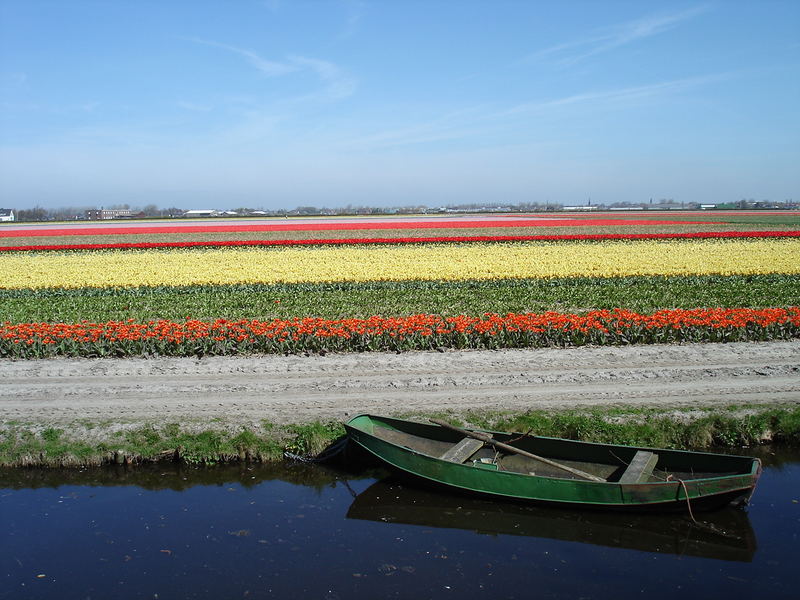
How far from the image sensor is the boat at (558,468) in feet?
31.8

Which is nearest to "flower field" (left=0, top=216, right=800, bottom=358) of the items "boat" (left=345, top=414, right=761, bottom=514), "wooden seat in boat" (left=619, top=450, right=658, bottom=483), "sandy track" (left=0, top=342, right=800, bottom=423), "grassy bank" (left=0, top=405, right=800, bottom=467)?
"sandy track" (left=0, top=342, right=800, bottom=423)

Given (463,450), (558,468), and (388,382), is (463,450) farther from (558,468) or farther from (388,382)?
(388,382)

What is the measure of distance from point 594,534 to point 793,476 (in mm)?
4166

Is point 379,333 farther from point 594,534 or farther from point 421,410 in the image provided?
point 594,534

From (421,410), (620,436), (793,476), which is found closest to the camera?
(793,476)

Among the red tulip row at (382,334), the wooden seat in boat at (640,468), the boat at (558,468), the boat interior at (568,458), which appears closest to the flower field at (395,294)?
the red tulip row at (382,334)

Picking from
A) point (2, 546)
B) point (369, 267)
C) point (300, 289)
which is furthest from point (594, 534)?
point (369, 267)

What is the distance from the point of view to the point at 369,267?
1401 inches

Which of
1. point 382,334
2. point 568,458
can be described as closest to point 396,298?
point 382,334

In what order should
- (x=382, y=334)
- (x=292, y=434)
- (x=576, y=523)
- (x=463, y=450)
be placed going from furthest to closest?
1. (x=382, y=334)
2. (x=292, y=434)
3. (x=463, y=450)
4. (x=576, y=523)

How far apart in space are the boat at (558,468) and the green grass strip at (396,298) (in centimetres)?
1057

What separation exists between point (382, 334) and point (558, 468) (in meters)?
8.20

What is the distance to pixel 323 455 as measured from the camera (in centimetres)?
1234

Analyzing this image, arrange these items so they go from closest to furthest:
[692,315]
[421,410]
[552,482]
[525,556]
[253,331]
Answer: [525,556] < [552,482] < [421,410] < [253,331] < [692,315]
